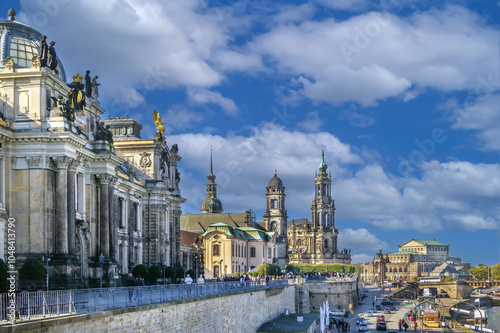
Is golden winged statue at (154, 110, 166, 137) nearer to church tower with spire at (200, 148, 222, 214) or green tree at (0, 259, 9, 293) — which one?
green tree at (0, 259, 9, 293)

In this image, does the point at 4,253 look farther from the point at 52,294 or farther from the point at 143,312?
the point at 52,294

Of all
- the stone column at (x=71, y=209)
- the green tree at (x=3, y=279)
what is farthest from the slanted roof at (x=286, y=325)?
the green tree at (x=3, y=279)

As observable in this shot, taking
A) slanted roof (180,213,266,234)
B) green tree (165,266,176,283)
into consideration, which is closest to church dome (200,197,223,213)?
slanted roof (180,213,266,234)

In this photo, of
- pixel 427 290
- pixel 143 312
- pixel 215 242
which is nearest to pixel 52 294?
pixel 143 312

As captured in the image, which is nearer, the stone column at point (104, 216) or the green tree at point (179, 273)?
the stone column at point (104, 216)

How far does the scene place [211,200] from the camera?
151500 mm

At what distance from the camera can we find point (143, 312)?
1162 inches

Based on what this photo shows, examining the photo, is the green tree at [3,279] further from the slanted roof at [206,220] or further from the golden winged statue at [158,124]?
the slanted roof at [206,220]

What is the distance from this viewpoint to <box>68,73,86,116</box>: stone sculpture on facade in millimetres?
41281

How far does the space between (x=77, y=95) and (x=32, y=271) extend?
41.6ft

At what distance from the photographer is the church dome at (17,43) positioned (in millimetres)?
40312

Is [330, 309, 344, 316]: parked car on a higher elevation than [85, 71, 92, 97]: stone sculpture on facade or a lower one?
lower

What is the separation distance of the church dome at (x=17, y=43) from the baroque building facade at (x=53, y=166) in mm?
58

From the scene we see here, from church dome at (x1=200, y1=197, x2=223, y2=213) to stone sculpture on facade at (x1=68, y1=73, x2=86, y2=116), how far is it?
10706cm
